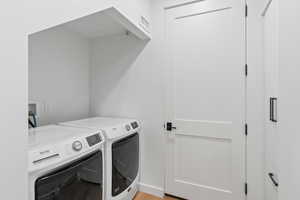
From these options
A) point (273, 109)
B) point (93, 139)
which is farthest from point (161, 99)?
point (273, 109)

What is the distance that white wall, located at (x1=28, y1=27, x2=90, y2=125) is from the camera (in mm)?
1820

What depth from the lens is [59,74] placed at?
6.79 ft

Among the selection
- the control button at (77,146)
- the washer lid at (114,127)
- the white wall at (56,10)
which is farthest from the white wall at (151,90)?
the control button at (77,146)

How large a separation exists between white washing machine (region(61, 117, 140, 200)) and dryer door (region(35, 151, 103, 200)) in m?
0.15

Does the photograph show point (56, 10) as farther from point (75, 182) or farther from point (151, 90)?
point (151, 90)

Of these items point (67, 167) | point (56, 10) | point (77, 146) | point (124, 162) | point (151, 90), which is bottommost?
point (124, 162)

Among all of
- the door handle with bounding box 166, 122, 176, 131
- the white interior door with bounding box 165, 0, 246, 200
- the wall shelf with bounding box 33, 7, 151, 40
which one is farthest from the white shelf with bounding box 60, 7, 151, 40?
the door handle with bounding box 166, 122, 176, 131

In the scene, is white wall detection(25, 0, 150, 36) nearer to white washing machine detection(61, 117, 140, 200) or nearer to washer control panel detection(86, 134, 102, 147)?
washer control panel detection(86, 134, 102, 147)

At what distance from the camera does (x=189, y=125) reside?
202 centimetres

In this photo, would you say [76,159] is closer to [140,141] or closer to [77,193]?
[77,193]
